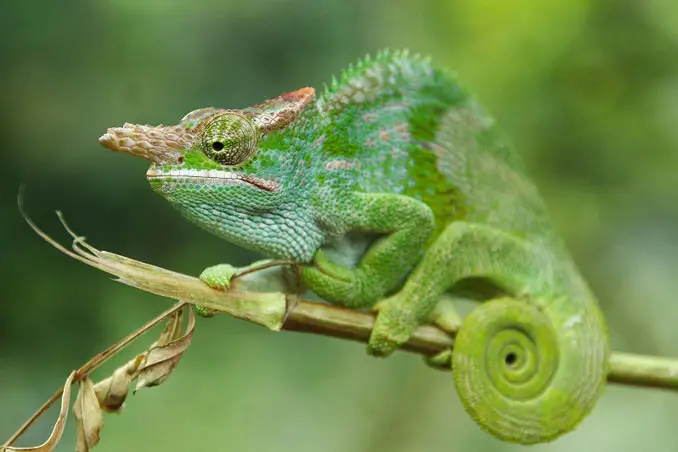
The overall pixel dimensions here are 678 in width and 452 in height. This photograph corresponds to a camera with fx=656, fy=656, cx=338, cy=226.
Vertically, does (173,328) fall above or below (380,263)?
below

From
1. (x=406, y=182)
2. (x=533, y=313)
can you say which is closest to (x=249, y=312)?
(x=406, y=182)

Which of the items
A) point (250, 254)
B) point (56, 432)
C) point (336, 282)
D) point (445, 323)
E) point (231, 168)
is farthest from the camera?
point (250, 254)

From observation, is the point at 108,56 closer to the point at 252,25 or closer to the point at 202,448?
the point at 252,25

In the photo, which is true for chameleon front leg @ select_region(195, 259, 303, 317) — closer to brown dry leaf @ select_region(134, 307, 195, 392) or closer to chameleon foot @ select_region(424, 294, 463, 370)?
brown dry leaf @ select_region(134, 307, 195, 392)

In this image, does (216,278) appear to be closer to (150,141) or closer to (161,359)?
(161,359)

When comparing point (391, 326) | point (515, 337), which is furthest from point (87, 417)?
point (515, 337)

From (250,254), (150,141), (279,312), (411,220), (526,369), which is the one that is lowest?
(250,254)

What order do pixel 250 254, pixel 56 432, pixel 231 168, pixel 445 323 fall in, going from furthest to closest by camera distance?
1. pixel 250 254
2. pixel 445 323
3. pixel 231 168
4. pixel 56 432
